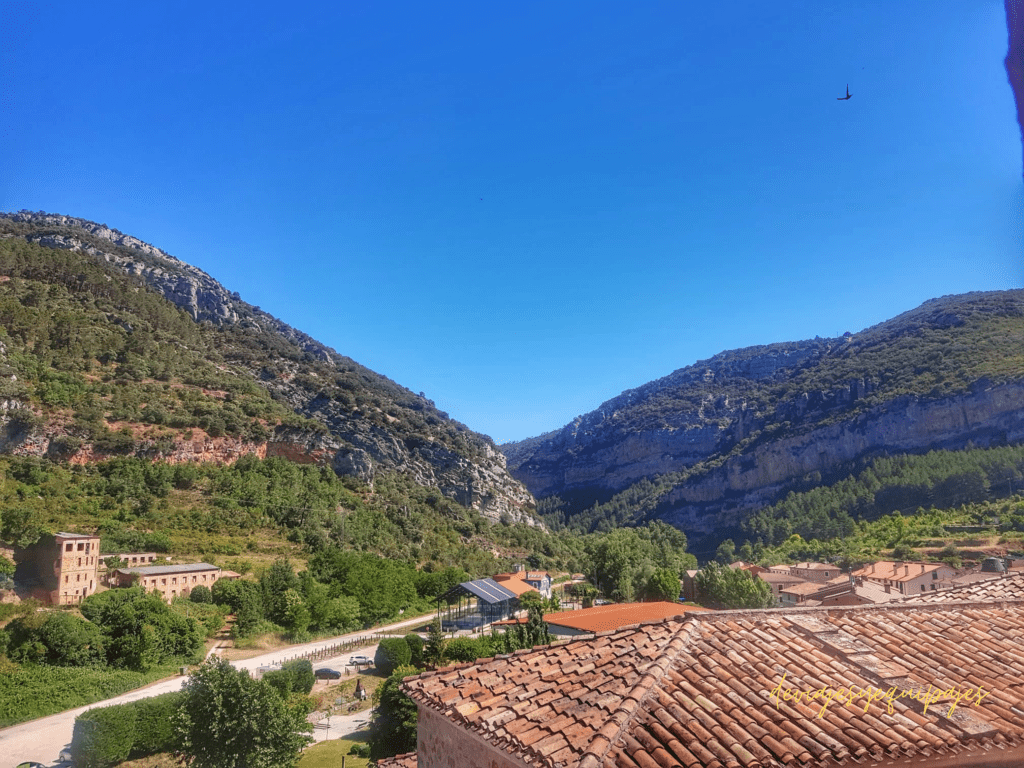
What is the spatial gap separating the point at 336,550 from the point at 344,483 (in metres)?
18.4

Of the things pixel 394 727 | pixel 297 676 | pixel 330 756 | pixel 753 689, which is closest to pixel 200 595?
pixel 297 676

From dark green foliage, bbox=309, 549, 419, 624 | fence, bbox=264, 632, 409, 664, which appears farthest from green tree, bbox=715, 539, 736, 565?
fence, bbox=264, 632, 409, 664

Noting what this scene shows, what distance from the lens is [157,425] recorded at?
4500 centimetres

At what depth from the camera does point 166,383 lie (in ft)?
171

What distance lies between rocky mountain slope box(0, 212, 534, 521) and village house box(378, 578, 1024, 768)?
4434 centimetres

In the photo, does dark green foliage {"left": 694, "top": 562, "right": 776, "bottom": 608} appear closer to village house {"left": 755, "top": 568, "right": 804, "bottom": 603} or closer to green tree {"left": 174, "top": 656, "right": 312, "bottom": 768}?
village house {"left": 755, "top": 568, "right": 804, "bottom": 603}

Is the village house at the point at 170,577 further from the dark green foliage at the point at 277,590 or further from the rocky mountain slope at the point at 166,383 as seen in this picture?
the rocky mountain slope at the point at 166,383

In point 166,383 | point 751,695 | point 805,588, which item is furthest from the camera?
point 166,383

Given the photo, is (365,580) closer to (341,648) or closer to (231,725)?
(341,648)

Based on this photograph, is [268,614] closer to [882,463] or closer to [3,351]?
[3,351]

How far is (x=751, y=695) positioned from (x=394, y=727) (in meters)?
15.1

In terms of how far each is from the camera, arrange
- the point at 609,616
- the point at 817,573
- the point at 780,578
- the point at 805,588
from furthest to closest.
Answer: the point at 817,573 < the point at 780,578 < the point at 805,588 < the point at 609,616

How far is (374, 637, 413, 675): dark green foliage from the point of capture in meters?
24.3

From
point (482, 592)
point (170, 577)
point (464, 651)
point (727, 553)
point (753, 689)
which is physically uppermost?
point (753, 689)
